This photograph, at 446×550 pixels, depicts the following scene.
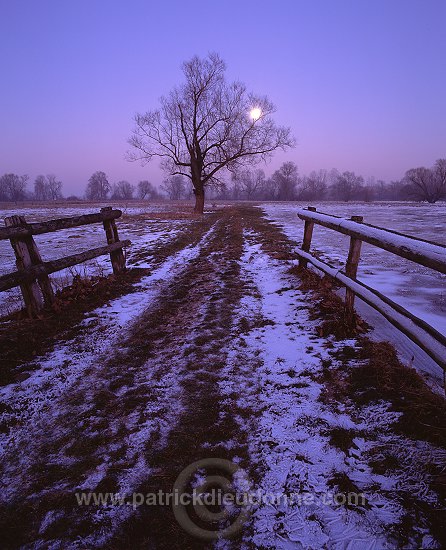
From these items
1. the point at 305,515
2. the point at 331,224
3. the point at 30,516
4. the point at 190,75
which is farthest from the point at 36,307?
the point at 190,75

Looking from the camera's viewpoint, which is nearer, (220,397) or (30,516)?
(30,516)

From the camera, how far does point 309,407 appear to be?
101 inches

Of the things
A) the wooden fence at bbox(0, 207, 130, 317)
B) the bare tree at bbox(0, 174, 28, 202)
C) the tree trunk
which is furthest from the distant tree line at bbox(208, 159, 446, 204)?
the bare tree at bbox(0, 174, 28, 202)

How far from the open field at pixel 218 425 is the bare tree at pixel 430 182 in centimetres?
8644

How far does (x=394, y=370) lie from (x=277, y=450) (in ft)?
4.89

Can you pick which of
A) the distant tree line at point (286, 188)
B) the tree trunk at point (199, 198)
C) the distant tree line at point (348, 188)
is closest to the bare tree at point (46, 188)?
the distant tree line at point (286, 188)

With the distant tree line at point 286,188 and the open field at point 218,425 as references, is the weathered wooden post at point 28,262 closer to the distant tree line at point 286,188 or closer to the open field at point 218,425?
the open field at point 218,425

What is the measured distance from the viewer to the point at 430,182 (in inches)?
3438

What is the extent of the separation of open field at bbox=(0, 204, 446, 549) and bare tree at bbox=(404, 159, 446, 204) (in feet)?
284

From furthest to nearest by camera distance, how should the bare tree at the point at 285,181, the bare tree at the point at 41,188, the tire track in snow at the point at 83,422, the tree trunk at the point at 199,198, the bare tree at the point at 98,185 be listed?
the bare tree at the point at 41,188
the bare tree at the point at 98,185
the bare tree at the point at 285,181
the tree trunk at the point at 199,198
the tire track in snow at the point at 83,422

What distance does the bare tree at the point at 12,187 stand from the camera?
119 meters

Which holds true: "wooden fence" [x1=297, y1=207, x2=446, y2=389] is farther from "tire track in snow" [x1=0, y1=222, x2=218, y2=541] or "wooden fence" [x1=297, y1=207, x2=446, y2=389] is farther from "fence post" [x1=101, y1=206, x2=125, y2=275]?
"fence post" [x1=101, y1=206, x2=125, y2=275]

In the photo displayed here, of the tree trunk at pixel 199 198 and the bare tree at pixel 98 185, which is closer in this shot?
the tree trunk at pixel 199 198

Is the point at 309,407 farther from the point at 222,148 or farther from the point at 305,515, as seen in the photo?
the point at 222,148
